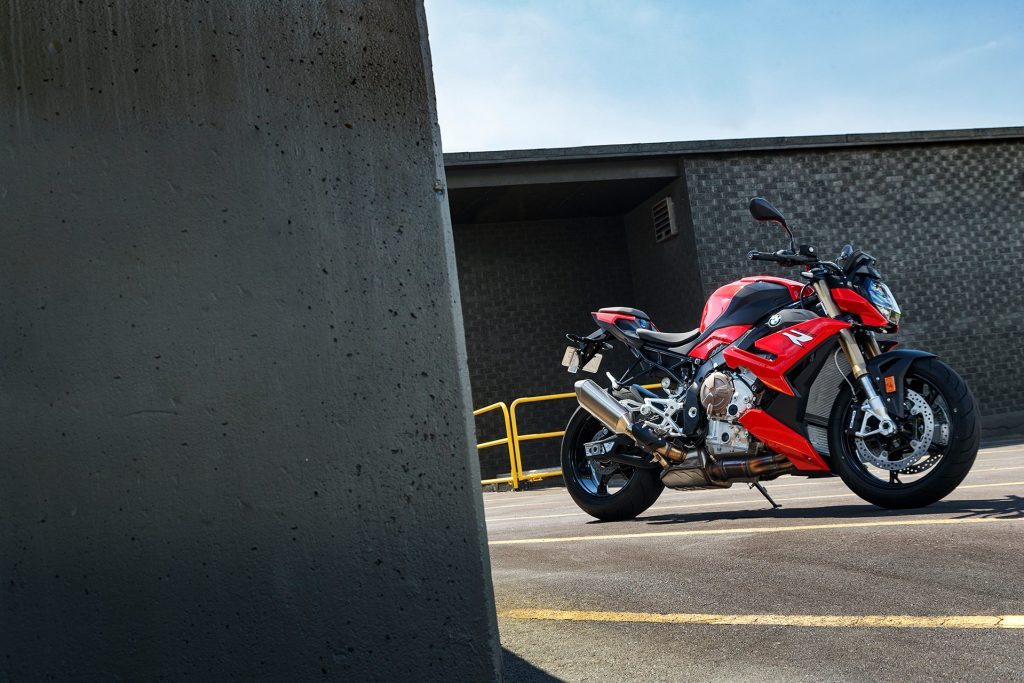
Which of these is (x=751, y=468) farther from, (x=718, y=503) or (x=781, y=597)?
(x=781, y=597)

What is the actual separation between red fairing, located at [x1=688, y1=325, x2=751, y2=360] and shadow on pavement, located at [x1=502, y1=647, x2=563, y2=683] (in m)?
2.80

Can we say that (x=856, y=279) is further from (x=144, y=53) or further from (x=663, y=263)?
(x=663, y=263)

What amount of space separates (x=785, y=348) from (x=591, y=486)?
153cm

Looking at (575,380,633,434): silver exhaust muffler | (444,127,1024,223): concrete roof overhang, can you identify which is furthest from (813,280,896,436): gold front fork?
(444,127,1024,223): concrete roof overhang

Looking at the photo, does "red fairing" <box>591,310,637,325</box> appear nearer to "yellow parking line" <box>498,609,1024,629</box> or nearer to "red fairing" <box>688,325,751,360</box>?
"red fairing" <box>688,325,751,360</box>

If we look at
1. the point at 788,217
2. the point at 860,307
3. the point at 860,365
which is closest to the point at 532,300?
the point at 788,217

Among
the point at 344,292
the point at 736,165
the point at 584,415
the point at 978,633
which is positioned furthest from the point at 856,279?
the point at 736,165

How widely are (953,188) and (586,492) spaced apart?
36.2 ft

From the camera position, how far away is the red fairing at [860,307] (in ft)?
15.2

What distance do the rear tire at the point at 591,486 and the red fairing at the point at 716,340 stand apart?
0.76m

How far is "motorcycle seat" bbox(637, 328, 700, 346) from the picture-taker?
5.41 m

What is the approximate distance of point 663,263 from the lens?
1521 centimetres

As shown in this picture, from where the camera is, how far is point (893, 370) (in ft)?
14.5

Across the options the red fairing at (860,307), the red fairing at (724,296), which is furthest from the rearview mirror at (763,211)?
the red fairing at (860,307)
